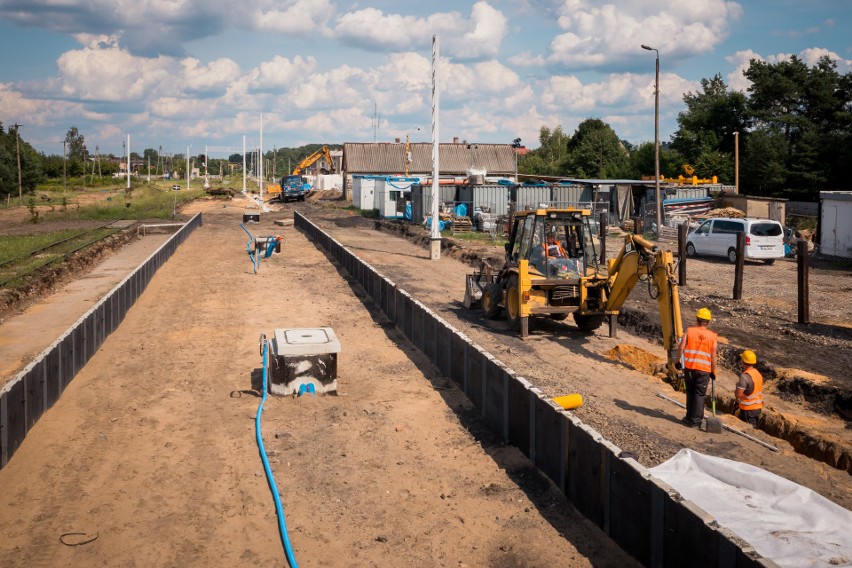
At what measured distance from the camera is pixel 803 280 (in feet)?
61.7

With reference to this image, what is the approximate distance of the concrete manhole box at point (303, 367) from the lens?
552 inches

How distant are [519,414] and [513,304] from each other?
26.0ft

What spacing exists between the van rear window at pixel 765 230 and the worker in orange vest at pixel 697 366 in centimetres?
2010

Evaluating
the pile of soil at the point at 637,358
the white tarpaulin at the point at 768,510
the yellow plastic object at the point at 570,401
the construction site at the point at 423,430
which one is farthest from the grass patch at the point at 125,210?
the white tarpaulin at the point at 768,510

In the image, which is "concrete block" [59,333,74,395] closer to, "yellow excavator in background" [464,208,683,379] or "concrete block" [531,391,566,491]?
"concrete block" [531,391,566,491]

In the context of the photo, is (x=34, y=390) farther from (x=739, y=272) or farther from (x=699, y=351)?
(x=739, y=272)

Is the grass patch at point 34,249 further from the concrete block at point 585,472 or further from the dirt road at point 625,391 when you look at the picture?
the concrete block at point 585,472

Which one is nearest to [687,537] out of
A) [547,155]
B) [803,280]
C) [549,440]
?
[549,440]

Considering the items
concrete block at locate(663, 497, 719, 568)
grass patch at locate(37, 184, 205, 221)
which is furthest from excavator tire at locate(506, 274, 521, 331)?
grass patch at locate(37, 184, 205, 221)

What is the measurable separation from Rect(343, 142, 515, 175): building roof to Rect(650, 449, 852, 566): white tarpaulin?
79317mm

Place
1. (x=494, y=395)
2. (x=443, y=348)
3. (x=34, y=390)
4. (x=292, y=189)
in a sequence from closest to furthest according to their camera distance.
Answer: (x=494, y=395) < (x=34, y=390) < (x=443, y=348) < (x=292, y=189)

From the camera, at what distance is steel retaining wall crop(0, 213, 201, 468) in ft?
35.9

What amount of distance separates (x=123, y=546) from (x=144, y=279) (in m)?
20.1

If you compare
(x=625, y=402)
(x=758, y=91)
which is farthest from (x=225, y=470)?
(x=758, y=91)
